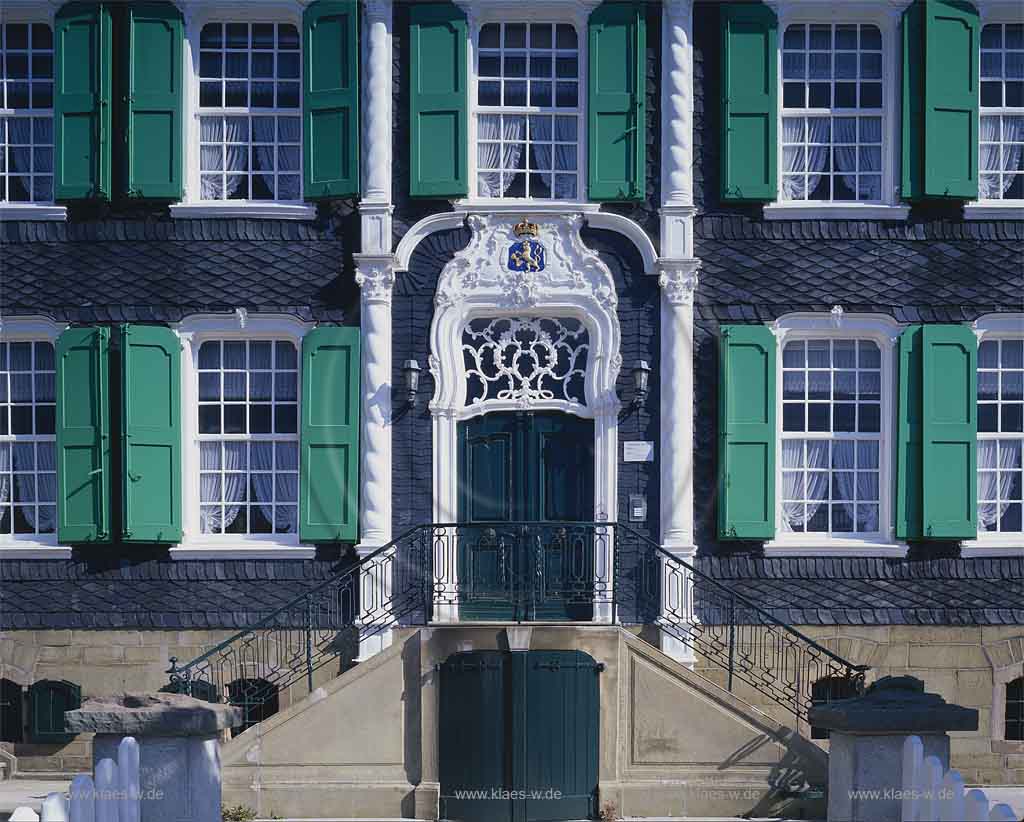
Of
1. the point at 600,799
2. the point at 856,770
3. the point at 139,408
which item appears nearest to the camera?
the point at 856,770

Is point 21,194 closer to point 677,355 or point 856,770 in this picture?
point 677,355

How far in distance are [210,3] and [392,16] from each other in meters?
1.83

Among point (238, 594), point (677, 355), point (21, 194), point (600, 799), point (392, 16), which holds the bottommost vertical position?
point (600, 799)

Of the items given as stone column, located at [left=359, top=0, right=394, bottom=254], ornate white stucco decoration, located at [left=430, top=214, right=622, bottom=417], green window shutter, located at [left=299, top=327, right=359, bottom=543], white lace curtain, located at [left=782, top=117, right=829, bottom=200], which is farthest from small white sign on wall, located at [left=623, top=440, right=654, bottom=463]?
stone column, located at [left=359, top=0, right=394, bottom=254]

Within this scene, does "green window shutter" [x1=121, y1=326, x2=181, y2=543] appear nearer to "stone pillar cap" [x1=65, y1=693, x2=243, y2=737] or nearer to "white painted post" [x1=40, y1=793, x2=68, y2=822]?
"stone pillar cap" [x1=65, y1=693, x2=243, y2=737]

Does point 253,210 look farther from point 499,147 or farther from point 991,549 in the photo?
point 991,549

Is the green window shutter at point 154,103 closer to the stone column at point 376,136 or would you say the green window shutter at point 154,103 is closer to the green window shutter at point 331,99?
the green window shutter at point 331,99

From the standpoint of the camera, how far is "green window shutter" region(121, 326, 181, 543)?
52.1ft

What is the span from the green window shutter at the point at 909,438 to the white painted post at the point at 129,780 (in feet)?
26.0

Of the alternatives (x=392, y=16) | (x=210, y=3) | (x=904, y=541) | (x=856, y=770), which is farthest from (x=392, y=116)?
(x=856, y=770)

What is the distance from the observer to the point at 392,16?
16.2m

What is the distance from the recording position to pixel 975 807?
9891 mm

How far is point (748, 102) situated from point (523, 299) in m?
2.97

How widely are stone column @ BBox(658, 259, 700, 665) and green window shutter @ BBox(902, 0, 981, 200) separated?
2455 millimetres
